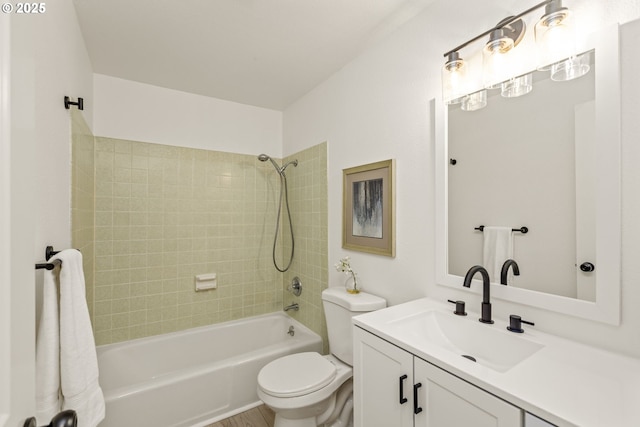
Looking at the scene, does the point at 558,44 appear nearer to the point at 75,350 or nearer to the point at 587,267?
the point at 587,267

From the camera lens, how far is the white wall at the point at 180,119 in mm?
2207

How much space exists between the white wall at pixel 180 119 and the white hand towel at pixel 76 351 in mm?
1611

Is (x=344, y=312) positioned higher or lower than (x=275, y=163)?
lower

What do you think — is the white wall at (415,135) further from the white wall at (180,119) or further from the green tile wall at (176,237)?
the green tile wall at (176,237)

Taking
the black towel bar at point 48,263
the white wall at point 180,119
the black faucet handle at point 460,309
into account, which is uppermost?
the white wall at point 180,119

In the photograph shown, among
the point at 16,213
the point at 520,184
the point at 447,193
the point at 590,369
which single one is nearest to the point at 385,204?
the point at 447,193

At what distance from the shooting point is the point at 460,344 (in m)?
1.21

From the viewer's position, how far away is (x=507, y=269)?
3.81ft

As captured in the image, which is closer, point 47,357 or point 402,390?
point 47,357

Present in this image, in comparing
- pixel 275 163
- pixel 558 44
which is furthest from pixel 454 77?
pixel 275 163

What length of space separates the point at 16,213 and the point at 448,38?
170 centimetres

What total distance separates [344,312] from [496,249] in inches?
37.1

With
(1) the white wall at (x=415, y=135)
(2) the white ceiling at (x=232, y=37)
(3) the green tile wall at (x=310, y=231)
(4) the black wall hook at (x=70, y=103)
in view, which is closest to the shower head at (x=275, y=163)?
(3) the green tile wall at (x=310, y=231)

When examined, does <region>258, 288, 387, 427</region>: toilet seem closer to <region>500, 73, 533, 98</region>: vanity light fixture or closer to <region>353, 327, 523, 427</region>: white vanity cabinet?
<region>353, 327, 523, 427</region>: white vanity cabinet
